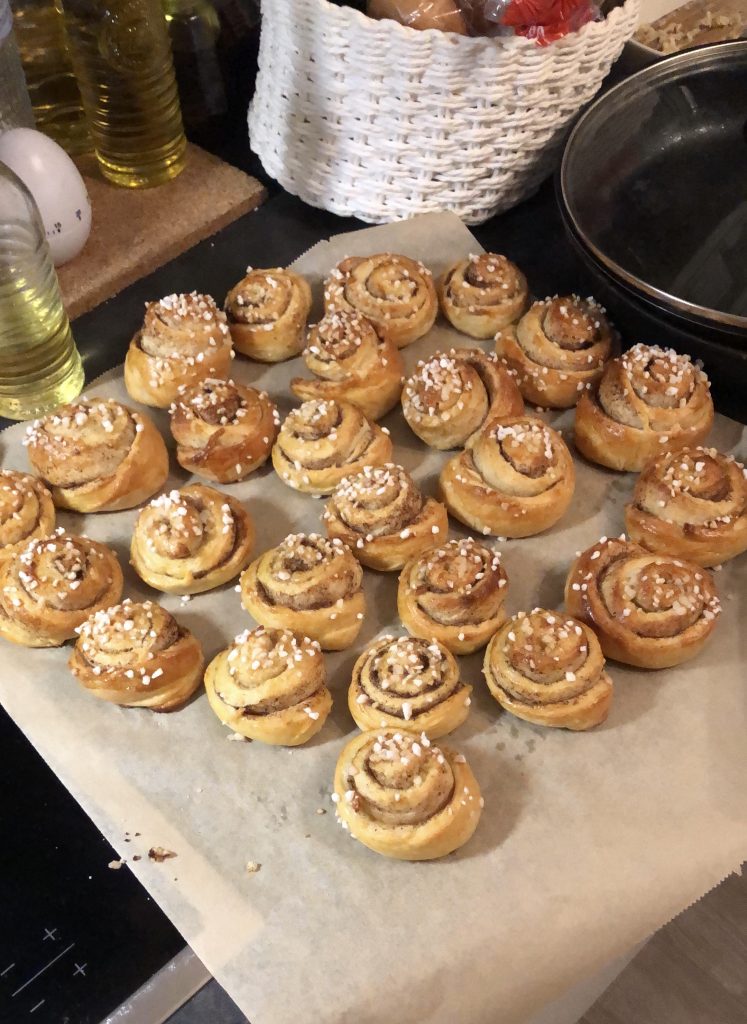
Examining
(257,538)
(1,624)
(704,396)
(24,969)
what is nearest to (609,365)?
(704,396)

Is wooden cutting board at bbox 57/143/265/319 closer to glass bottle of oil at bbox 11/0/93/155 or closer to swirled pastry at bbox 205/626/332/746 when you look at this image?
glass bottle of oil at bbox 11/0/93/155

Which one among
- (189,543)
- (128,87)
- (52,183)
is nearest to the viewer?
(189,543)

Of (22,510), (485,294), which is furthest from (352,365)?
(22,510)

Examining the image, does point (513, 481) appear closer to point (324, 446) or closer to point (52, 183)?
point (324, 446)

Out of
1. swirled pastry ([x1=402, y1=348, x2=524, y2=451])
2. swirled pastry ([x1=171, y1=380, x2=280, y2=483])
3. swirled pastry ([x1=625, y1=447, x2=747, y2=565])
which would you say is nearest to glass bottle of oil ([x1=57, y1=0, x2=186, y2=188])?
swirled pastry ([x1=171, y1=380, x2=280, y2=483])

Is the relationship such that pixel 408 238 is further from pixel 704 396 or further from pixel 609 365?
pixel 704 396

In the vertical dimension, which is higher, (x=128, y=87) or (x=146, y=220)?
(x=128, y=87)
